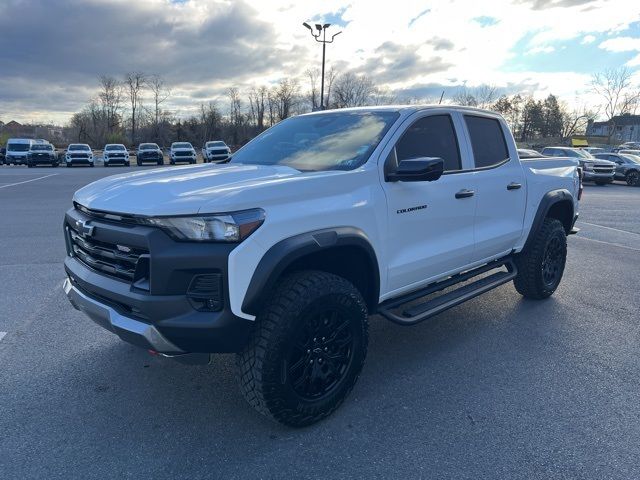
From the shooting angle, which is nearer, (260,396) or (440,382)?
(260,396)

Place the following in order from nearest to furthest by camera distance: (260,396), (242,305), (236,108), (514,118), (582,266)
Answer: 1. (242,305)
2. (260,396)
3. (582,266)
4. (236,108)
5. (514,118)

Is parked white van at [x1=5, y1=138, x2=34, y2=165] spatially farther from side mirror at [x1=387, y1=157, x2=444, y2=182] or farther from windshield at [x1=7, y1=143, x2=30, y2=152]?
side mirror at [x1=387, y1=157, x2=444, y2=182]

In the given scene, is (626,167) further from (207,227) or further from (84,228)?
(84,228)

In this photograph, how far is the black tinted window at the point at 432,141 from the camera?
11.7 ft

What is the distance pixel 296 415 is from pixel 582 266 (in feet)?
18.1

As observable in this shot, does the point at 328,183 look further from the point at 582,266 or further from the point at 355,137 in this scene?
the point at 582,266

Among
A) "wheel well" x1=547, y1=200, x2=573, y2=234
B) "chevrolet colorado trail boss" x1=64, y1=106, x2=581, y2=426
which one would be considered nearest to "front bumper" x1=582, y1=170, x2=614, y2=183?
"wheel well" x1=547, y1=200, x2=573, y2=234

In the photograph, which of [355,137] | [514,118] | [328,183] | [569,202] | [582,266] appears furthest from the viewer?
[514,118]

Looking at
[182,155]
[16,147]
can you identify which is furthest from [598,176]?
[16,147]

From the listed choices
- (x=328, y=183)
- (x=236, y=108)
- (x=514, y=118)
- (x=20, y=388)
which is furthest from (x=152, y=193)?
(x=514, y=118)

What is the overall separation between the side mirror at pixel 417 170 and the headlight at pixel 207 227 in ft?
3.88

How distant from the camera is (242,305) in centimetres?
246

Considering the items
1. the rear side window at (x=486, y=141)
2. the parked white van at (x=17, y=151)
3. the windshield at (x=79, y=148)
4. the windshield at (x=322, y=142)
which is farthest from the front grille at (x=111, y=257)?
the parked white van at (x=17, y=151)

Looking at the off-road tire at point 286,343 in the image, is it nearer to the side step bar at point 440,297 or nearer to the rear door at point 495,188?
the side step bar at point 440,297
